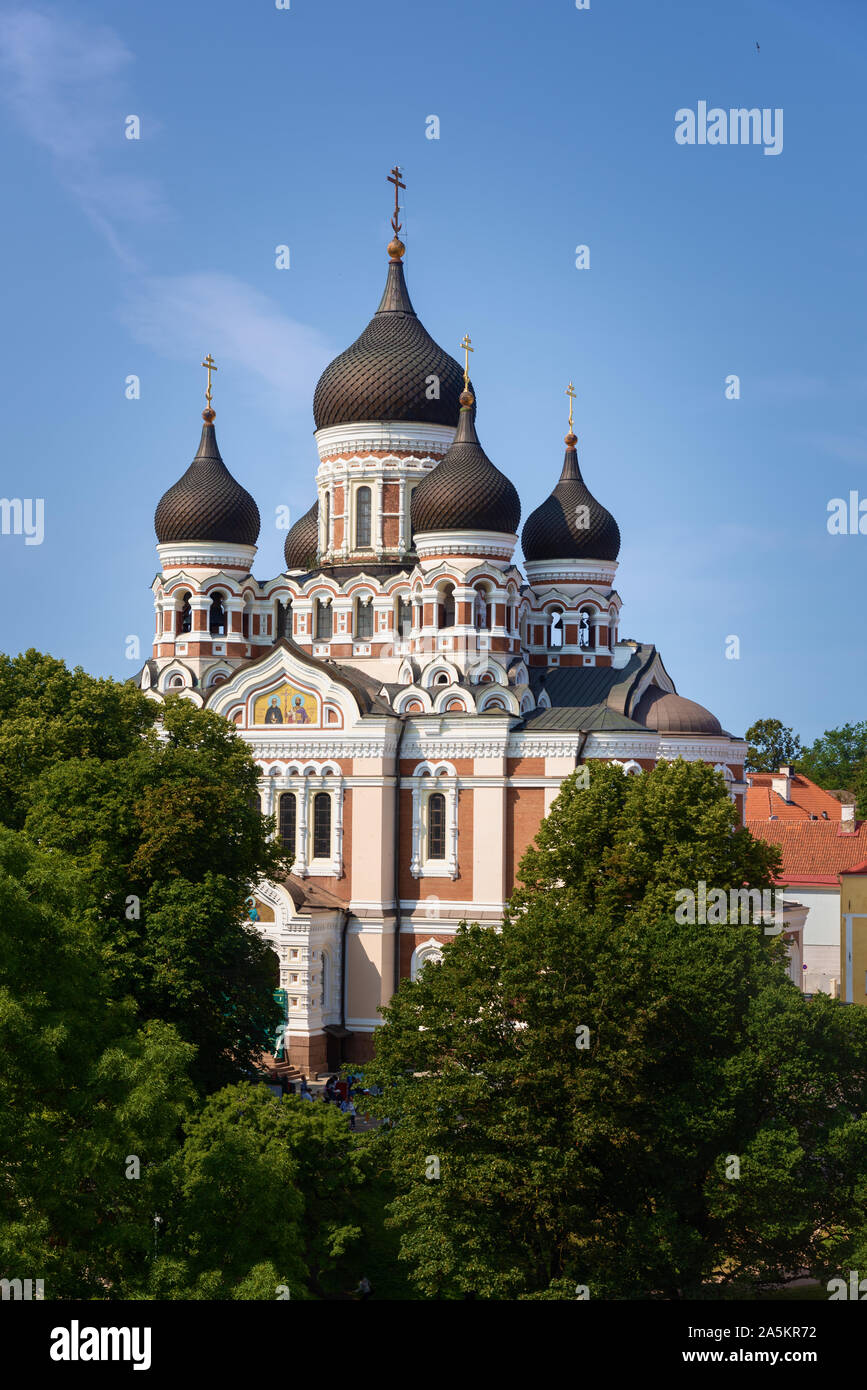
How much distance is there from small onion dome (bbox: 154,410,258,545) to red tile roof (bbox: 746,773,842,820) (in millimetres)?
26701

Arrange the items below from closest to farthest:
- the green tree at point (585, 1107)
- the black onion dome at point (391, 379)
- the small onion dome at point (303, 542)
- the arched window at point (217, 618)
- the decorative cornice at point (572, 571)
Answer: the green tree at point (585, 1107), the black onion dome at point (391, 379), the arched window at point (217, 618), the decorative cornice at point (572, 571), the small onion dome at point (303, 542)

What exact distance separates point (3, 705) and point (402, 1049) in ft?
36.3

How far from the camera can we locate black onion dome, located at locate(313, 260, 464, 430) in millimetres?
44938

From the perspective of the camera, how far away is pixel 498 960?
24.1 metres

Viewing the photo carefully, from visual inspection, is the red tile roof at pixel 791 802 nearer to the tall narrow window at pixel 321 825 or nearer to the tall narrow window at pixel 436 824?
the tall narrow window at pixel 436 824

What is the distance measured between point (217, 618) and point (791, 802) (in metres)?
31.4

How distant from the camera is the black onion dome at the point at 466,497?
41312 millimetres

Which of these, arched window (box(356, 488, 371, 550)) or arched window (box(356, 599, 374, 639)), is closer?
arched window (box(356, 599, 374, 639))

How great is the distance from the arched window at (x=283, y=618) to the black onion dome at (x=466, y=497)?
17.6ft

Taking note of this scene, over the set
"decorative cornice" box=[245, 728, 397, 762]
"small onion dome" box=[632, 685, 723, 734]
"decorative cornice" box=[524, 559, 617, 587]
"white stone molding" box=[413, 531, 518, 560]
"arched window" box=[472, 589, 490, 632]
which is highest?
"decorative cornice" box=[524, 559, 617, 587]

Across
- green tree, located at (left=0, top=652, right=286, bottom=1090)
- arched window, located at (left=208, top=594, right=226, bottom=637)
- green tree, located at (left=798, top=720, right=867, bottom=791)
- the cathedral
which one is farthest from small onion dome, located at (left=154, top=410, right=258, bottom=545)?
green tree, located at (left=798, top=720, right=867, bottom=791)

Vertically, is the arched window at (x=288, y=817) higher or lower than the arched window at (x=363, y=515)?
lower

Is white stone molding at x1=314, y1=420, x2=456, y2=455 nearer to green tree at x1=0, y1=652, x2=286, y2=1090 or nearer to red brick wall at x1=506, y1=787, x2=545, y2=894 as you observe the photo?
red brick wall at x1=506, y1=787, x2=545, y2=894

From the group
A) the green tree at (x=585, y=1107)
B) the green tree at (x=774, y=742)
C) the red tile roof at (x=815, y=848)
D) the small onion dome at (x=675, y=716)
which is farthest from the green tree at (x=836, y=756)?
the green tree at (x=585, y=1107)
